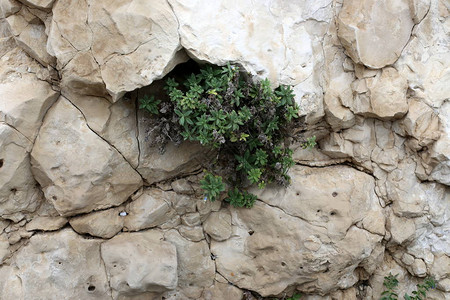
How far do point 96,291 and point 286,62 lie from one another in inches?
112

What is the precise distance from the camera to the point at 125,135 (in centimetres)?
381

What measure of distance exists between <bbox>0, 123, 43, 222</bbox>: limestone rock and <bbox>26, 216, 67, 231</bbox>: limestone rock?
11 cm

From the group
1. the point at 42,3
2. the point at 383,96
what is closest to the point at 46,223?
the point at 42,3

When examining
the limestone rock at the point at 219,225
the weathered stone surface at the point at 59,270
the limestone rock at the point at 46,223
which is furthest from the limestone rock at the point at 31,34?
the limestone rock at the point at 219,225

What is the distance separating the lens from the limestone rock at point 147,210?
397cm

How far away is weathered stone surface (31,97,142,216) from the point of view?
3652mm

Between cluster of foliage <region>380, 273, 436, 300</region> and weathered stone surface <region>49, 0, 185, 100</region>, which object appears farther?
cluster of foliage <region>380, 273, 436, 300</region>

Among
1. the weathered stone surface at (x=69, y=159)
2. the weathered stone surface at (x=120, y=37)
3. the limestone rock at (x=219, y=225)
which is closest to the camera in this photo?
the weathered stone surface at (x=120, y=37)

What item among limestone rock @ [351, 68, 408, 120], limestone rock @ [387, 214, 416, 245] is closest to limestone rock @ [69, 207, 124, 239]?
A: limestone rock @ [351, 68, 408, 120]

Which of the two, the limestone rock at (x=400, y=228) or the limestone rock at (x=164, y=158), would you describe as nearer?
the limestone rock at (x=164, y=158)

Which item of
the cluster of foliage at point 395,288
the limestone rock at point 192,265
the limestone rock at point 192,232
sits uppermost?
the limestone rock at point 192,232

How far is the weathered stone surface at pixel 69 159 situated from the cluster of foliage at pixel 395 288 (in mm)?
3203

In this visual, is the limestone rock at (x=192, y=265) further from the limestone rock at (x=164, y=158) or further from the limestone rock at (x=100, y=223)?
the limestone rock at (x=164, y=158)

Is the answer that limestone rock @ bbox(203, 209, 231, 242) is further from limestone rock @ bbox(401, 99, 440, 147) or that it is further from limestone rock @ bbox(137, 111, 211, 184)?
limestone rock @ bbox(401, 99, 440, 147)
